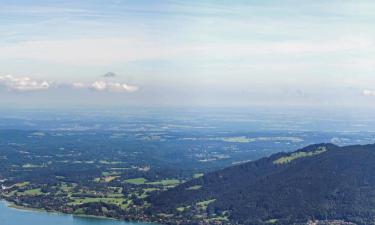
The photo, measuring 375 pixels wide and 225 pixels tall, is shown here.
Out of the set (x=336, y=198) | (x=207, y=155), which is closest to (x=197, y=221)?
(x=336, y=198)

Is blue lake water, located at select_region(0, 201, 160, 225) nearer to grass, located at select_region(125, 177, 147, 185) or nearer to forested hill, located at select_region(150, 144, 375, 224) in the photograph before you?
forested hill, located at select_region(150, 144, 375, 224)

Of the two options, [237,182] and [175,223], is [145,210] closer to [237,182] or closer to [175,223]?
[175,223]

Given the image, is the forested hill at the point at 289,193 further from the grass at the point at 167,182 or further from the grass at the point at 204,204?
the grass at the point at 167,182

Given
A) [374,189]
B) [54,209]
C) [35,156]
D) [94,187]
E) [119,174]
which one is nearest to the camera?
[374,189]

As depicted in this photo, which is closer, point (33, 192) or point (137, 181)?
point (33, 192)

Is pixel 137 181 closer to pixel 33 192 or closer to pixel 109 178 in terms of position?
pixel 109 178

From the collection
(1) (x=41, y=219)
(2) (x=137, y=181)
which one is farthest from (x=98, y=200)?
(2) (x=137, y=181)

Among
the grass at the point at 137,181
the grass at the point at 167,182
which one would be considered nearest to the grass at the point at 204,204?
the grass at the point at 167,182
